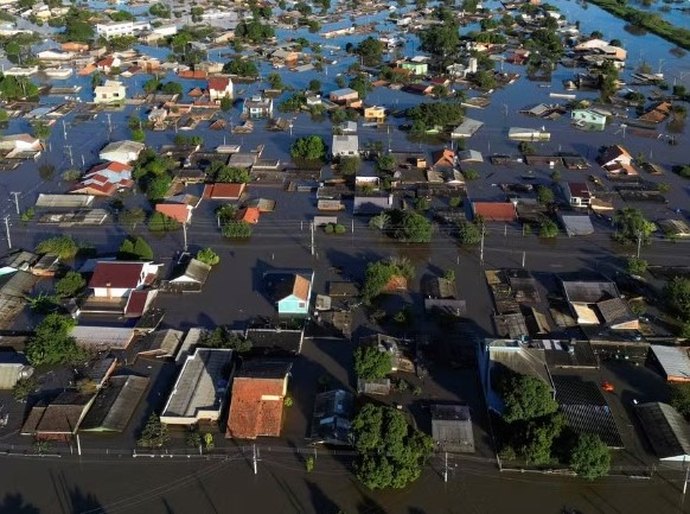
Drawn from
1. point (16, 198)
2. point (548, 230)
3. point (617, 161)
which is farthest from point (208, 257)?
point (617, 161)

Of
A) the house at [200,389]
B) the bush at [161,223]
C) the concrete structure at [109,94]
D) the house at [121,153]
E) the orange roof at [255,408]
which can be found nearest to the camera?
the orange roof at [255,408]

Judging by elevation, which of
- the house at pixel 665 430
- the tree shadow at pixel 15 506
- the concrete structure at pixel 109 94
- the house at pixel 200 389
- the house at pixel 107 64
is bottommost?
the house at pixel 107 64

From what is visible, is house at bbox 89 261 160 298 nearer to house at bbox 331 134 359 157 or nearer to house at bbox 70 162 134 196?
house at bbox 70 162 134 196

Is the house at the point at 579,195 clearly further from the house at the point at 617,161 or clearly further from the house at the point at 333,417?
the house at the point at 333,417

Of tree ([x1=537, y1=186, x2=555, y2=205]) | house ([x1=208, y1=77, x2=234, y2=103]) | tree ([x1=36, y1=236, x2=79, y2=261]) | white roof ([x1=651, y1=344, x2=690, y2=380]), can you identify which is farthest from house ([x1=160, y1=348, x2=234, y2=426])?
house ([x1=208, y1=77, x2=234, y2=103])

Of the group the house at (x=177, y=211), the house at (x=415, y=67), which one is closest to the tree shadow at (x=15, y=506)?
the house at (x=177, y=211)
